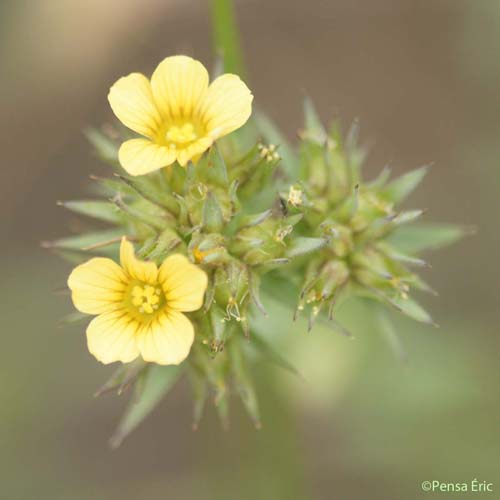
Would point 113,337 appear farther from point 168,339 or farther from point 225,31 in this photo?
point 225,31

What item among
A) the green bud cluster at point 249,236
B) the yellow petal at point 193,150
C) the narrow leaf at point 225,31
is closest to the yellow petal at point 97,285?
the green bud cluster at point 249,236

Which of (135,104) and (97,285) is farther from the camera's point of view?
(135,104)

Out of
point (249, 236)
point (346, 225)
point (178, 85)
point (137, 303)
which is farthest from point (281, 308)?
point (178, 85)

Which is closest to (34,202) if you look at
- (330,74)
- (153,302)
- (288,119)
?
(288,119)

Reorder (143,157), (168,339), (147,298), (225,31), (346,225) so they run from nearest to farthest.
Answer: (168,339) → (143,157) → (147,298) → (346,225) → (225,31)

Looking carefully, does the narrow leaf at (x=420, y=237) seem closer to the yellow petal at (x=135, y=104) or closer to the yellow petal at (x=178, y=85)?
the yellow petal at (x=178, y=85)

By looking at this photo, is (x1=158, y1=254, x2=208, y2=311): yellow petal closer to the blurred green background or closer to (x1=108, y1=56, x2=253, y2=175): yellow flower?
(x1=108, y1=56, x2=253, y2=175): yellow flower
